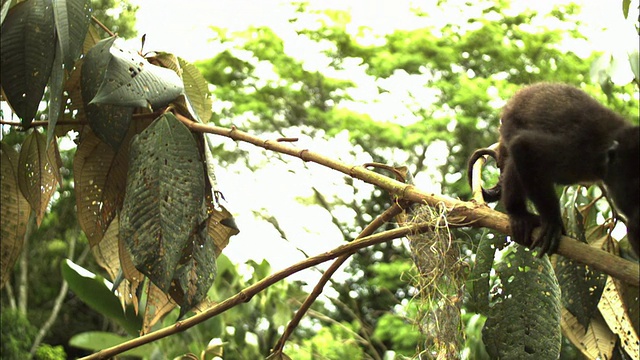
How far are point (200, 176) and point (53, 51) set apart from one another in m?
0.45

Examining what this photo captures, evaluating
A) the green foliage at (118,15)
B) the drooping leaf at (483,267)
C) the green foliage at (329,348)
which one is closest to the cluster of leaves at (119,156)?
the drooping leaf at (483,267)

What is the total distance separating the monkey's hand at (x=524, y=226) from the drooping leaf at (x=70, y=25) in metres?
1.06

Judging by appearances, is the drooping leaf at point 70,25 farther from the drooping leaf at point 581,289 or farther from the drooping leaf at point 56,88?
the drooping leaf at point 581,289

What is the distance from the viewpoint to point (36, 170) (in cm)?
214

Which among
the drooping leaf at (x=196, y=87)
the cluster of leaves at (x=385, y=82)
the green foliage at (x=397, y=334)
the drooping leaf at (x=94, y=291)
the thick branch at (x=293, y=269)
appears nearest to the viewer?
the thick branch at (x=293, y=269)

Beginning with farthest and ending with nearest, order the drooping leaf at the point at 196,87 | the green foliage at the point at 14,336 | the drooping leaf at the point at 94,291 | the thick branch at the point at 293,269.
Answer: the green foliage at the point at 14,336 < the drooping leaf at the point at 94,291 < the drooping leaf at the point at 196,87 < the thick branch at the point at 293,269

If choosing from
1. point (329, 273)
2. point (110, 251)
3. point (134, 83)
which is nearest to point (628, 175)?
point (329, 273)

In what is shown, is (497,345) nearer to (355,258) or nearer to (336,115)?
(336,115)

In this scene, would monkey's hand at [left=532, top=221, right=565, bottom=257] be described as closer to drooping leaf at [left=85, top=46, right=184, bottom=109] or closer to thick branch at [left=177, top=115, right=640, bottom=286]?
thick branch at [left=177, top=115, right=640, bottom=286]

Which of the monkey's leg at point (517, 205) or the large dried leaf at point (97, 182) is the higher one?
the large dried leaf at point (97, 182)

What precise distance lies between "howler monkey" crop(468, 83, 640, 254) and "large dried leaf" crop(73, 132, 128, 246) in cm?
100

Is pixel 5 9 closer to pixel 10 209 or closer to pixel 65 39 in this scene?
pixel 65 39

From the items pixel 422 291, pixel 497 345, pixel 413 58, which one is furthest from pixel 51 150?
pixel 413 58

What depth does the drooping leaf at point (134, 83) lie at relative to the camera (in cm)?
171
